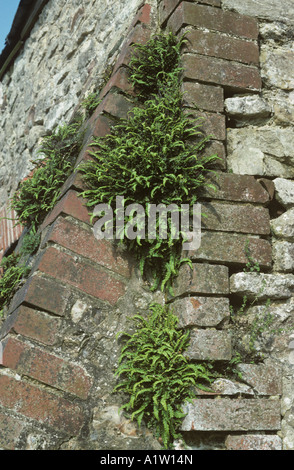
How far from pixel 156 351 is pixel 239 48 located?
1.59 meters

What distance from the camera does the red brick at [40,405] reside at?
1.95m

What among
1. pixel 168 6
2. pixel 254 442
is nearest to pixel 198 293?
pixel 254 442

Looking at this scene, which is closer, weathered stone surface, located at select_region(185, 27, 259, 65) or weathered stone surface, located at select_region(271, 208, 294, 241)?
weathered stone surface, located at select_region(271, 208, 294, 241)

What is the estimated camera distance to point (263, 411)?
2012mm

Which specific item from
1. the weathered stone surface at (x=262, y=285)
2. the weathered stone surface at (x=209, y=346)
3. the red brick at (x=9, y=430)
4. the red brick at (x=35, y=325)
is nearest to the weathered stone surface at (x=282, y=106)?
the weathered stone surface at (x=262, y=285)

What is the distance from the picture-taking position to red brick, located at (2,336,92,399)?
2.00 metres

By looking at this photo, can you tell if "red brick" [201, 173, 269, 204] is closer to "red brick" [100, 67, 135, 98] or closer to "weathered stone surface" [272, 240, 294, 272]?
"weathered stone surface" [272, 240, 294, 272]

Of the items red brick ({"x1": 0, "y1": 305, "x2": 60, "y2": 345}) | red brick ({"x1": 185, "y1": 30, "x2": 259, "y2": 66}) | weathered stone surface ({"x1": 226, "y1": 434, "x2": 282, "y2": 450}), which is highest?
red brick ({"x1": 185, "y1": 30, "x2": 259, "y2": 66})

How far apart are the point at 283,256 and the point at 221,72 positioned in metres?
0.97

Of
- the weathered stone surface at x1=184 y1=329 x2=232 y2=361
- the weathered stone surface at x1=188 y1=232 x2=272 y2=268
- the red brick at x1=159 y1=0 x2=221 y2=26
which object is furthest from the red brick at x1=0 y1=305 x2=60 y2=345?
the red brick at x1=159 y1=0 x2=221 y2=26

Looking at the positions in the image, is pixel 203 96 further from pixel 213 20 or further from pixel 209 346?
pixel 209 346

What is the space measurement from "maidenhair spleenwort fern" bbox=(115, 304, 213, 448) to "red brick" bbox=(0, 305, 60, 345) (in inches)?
12.1
